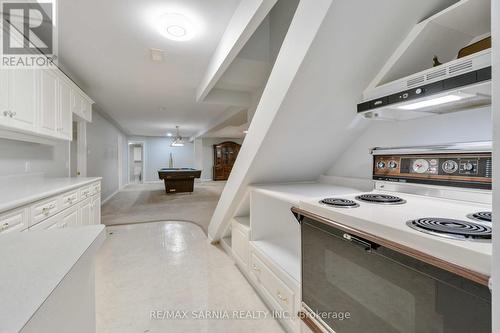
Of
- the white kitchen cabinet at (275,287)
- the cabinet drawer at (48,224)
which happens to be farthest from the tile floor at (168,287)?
the cabinet drawer at (48,224)

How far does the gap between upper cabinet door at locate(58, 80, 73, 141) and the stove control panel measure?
338 cm

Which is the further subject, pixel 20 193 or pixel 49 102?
pixel 49 102

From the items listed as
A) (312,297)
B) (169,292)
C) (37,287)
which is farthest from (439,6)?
(169,292)

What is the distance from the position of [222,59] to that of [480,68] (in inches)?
75.4

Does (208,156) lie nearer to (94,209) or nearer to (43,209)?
(94,209)

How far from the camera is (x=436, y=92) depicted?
36.3 inches

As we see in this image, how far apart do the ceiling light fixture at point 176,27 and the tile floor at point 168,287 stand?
7.57 feet

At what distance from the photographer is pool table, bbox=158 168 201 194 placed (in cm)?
644

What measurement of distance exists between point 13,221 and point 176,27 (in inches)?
75.0

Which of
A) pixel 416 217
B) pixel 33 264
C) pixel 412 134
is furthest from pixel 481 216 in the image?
pixel 33 264

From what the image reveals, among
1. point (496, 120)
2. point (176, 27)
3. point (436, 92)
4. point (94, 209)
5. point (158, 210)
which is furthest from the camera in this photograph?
point (158, 210)

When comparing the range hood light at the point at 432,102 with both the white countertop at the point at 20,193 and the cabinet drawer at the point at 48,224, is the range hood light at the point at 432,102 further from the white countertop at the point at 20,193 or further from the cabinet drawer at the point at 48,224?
the cabinet drawer at the point at 48,224

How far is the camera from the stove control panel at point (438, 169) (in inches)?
37.4

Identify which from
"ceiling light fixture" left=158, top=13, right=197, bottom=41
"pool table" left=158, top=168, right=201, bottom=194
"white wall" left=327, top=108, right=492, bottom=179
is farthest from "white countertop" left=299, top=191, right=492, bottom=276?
"pool table" left=158, top=168, right=201, bottom=194
